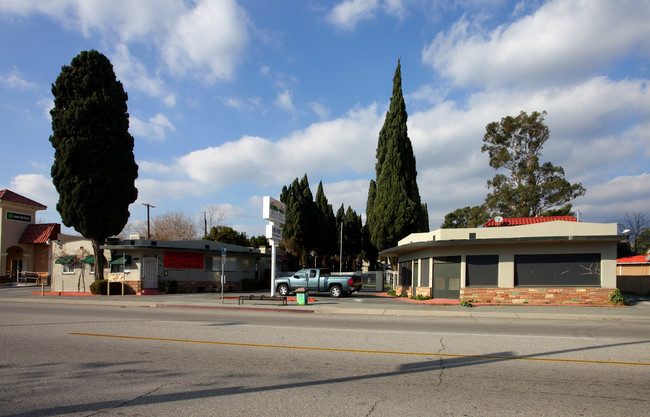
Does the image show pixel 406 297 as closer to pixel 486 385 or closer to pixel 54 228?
pixel 486 385

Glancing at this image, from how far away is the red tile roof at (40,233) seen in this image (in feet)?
142

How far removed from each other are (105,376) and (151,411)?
7.01ft

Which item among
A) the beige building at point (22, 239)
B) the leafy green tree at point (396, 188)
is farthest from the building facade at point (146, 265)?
the beige building at point (22, 239)

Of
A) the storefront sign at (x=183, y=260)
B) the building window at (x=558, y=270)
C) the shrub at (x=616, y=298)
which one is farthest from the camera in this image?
the storefront sign at (x=183, y=260)

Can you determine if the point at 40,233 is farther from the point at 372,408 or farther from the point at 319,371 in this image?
the point at 372,408

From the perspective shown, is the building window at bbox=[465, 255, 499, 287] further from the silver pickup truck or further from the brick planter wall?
the silver pickup truck

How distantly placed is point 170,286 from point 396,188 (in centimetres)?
1866

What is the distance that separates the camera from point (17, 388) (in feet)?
20.2

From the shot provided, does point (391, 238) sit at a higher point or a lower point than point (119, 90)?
lower

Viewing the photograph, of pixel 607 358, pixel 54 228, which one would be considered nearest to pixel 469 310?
pixel 607 358

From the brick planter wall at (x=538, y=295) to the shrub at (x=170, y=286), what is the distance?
19.2m

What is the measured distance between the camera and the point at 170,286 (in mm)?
29391

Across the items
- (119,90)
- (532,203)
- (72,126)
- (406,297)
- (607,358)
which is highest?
(119,90)

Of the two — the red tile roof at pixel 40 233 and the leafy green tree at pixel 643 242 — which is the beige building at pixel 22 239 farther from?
the leafy green tree at pixel 643 242
